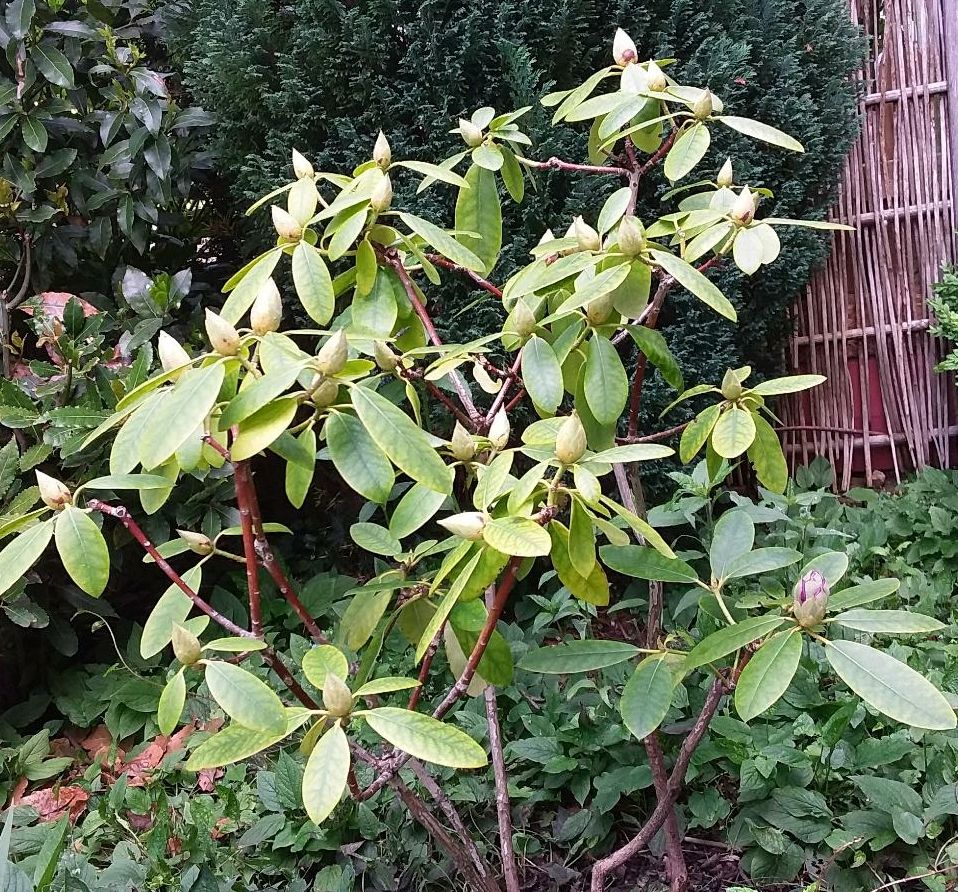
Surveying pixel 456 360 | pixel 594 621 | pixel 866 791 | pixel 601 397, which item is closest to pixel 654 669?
pixel 601 397

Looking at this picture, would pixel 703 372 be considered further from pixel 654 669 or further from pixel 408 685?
pixel 408 685

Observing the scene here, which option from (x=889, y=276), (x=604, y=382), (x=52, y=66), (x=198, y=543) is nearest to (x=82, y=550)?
(x=198, y=543)

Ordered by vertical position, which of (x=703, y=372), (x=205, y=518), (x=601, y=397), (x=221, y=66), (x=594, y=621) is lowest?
(x=594, y=621)

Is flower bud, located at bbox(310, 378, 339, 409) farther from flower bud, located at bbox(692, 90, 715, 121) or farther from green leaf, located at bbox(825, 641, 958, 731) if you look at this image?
flower bud, located at bbox(692, 90, 715, 121)

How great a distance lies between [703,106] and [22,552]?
1016 millimetres

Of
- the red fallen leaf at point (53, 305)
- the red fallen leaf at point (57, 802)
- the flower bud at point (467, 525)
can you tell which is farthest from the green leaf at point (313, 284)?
the red fallen leaf at point (57, 802)

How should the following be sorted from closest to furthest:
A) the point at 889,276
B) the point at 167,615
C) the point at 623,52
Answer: the point at 167,615 < the point at 623,52 < the point at 889,276

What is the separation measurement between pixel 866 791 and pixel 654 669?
67cm

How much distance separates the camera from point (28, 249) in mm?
2260

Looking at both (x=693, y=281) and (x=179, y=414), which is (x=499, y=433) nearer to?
(x=693, y=281)

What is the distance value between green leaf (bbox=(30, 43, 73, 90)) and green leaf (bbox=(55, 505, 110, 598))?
5.88 ft

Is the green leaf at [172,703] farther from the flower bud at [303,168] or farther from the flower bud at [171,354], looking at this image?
the flower bud at [303,168]

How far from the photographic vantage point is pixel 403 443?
27.5 inches

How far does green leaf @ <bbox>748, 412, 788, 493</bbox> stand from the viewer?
101 cm
